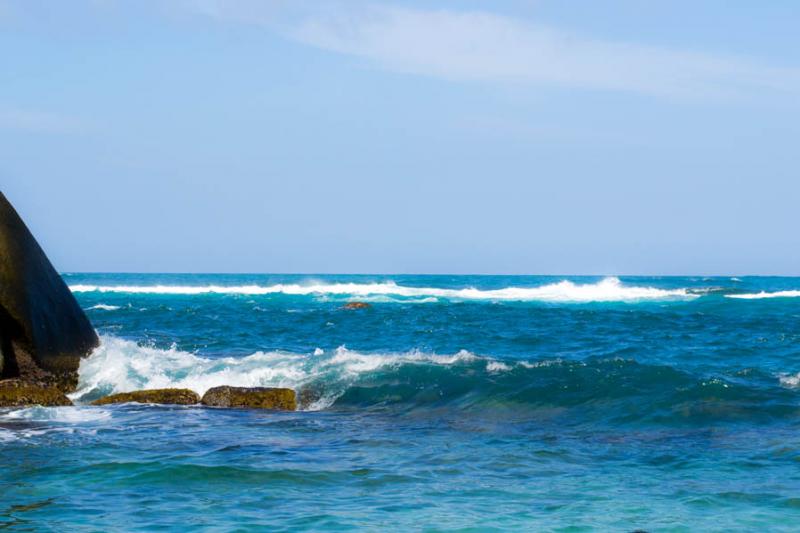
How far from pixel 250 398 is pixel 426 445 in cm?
383

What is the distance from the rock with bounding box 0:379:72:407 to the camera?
12.0 m

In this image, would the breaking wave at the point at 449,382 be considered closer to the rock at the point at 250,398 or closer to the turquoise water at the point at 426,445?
the turquoise water at the point at 426,445

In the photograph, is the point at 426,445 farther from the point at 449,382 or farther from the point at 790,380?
the point at 790,380

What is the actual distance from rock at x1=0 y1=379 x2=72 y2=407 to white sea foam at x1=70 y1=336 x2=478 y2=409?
1.13 meters

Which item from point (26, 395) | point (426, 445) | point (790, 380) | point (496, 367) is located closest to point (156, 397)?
point (26, 395)

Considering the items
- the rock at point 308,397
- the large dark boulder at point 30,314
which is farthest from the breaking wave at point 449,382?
the large dark boulder at point 30,314

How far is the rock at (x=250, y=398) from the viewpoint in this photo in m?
12.5

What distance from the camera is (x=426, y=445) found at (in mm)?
9641

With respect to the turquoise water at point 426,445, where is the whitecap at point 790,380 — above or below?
above

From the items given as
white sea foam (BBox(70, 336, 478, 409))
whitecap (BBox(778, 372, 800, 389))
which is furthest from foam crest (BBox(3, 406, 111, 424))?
whitecap (BBox(778, 372, 800, 389))

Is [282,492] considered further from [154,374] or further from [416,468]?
[154,374]

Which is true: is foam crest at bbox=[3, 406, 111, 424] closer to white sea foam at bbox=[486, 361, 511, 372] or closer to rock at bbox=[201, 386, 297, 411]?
rock at bbox=[201, 386, 297, 411]

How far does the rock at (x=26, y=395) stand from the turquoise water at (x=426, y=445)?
19.8 inches

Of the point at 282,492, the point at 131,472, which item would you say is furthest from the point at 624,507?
the point at 131,472
